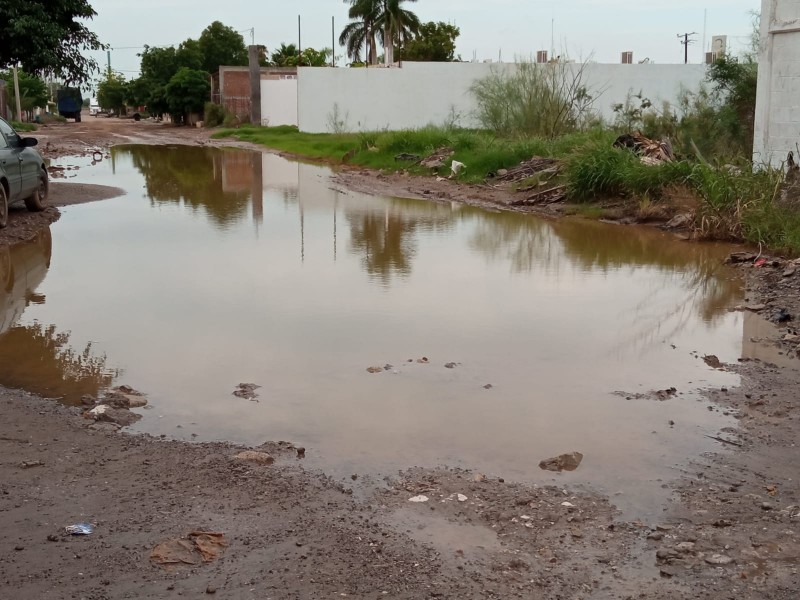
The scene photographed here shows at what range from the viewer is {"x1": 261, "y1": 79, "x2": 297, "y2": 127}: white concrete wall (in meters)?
50.6

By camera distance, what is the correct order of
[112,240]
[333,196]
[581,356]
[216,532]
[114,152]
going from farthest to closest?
[114,152]
[333,196]
[112,240]
[581,356]
[216,532]

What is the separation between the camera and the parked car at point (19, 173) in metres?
13.5

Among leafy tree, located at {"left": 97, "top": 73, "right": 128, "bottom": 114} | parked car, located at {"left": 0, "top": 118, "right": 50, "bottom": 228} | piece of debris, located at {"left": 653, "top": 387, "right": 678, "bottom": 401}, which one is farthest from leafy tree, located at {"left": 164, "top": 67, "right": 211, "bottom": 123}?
piece of debris, located at {"left": 653, "top": 387, "right": 678, "bottom": 401}

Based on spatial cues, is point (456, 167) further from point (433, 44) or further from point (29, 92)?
point (29, 92)

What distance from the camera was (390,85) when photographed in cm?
4078

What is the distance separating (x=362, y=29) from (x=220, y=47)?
14.9 meters

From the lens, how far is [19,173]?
14148 millimetres

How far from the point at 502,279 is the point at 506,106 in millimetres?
16992

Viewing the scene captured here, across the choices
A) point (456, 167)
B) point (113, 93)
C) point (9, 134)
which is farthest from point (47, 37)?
point (113, 93)

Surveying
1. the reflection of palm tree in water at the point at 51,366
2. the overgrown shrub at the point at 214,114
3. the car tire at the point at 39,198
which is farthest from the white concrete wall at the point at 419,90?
the reflection of palm tree in water at the point at 51,366

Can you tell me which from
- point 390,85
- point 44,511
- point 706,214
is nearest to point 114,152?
point 390,85

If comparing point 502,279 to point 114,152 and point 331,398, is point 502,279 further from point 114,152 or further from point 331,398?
point 114,152

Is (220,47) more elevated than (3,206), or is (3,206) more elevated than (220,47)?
(220,47)

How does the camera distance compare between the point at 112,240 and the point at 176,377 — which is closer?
the point at 176,377
